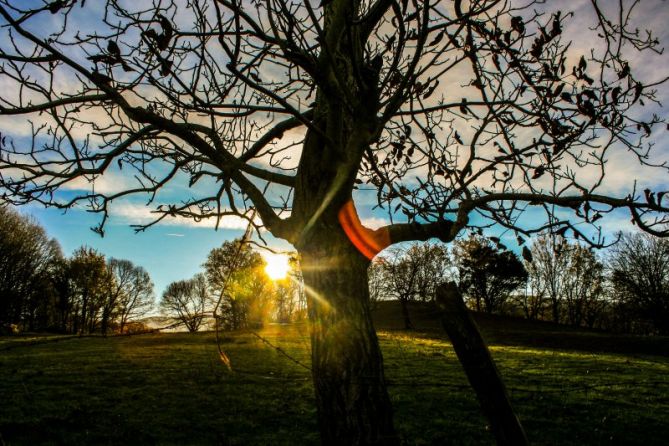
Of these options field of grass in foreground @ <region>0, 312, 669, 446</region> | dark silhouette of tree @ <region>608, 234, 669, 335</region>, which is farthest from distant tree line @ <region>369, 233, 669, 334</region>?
field of grass in foreground @ <region>0, 312, 669, 446</region>

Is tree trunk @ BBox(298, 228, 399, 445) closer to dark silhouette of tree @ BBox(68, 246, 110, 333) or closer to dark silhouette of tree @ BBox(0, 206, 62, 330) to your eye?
dark silhouette of tree @ BBox(0, 206, 62, 330)

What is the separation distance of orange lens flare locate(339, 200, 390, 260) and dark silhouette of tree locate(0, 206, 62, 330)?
4240 cm

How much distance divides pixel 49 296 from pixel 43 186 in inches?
2097

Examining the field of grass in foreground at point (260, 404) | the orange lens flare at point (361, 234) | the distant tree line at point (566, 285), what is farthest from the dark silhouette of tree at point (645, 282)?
the orange lens flare at point (361, 234)

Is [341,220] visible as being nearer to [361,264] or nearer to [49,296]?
[361,264]

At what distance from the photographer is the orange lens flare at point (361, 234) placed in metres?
2.89

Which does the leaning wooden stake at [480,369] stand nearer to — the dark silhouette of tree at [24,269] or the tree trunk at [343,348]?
the tree trunk at [343,348]

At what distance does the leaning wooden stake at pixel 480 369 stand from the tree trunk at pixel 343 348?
25.9 inches

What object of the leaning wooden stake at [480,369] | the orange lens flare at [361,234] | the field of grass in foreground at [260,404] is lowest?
the field of grass in foreground at [260,404]

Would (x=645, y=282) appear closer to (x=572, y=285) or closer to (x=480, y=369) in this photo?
(x=572, y=285)

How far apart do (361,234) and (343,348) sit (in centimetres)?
88

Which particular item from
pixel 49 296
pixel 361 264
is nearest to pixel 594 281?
pixel 361 264

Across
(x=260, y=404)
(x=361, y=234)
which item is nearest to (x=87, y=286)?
(x=260, y=404)

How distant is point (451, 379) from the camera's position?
12.9 m
